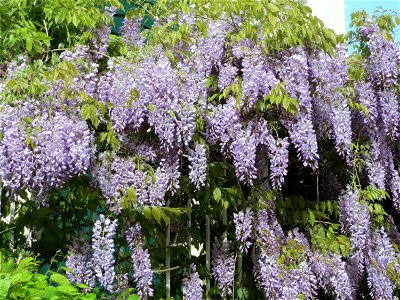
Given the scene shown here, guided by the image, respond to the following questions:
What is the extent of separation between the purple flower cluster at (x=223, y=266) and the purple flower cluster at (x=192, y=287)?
0.19 meters

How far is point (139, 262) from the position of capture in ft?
14.5

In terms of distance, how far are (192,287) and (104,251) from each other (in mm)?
778

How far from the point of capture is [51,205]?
15.3 feet

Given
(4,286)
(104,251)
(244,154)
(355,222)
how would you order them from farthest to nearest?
1. (355,222)
2. (244,154)
3. (104,251)
4. (4,286)

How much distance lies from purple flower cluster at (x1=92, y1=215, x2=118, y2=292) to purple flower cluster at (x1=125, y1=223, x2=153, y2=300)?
18cm

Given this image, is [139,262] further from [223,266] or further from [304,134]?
[304,134]

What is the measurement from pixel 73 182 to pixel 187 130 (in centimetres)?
73

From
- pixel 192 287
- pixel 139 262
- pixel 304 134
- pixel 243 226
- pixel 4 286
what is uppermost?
pixel 304 134

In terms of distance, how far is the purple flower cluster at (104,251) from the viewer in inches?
167

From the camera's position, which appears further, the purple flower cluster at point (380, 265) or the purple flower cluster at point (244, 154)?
the purple flower cluster at point (380, 265)

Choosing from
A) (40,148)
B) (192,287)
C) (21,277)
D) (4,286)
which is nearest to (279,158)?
(192,287)

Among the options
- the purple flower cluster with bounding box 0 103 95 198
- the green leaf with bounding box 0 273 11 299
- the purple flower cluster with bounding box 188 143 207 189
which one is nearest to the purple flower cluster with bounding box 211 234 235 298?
the purple flower cluster with bounding box 188 143 207 189

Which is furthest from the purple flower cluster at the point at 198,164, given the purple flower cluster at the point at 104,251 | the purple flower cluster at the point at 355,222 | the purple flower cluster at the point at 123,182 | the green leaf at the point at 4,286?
the green leaf at the point at 4,286

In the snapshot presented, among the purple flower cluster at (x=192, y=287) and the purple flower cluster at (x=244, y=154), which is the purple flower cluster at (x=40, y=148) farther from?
the purple flower cluster at (x=192, y=287)
